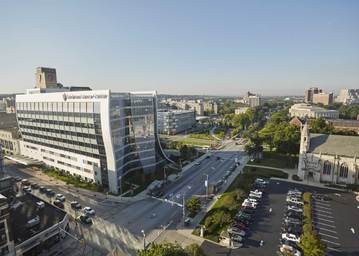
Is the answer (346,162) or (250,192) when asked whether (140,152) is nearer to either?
(250,192)

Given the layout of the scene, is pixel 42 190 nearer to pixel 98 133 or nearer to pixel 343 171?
pixel 98 133

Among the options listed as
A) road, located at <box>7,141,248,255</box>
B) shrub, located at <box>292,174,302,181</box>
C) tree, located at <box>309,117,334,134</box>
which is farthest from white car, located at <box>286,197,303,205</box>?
tree, located at <box>309,117,334,134</box>

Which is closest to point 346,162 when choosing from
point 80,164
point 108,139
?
point 108,139

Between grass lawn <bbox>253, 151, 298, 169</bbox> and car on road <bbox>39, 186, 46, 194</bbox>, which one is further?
grass lawn <bbox>253, 151, 298, 169</bbox>

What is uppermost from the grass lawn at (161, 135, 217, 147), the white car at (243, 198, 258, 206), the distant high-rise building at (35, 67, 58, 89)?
the distant high-rise building at (35, 67, 58, 89)

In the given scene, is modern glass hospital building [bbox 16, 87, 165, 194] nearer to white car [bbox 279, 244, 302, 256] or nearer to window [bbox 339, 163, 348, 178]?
white car [bbox 279, 244, 302, 256]

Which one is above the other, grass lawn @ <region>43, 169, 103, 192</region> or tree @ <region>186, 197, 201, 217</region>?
tree @ <region>186, 197, 201, 217</region>

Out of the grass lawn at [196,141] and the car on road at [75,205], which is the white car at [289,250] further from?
the grass lawn at [196,141]

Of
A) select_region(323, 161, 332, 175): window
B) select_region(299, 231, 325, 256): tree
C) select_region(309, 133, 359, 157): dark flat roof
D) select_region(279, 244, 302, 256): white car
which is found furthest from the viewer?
select_region(323, 161, 332, 175): window
